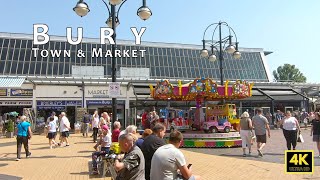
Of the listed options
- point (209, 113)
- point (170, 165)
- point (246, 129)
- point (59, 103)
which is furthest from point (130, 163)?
point (59, 103)

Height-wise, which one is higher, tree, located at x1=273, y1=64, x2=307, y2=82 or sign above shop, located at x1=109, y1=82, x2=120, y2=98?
tree, located at x1=273, y1=64, x2=307, y2=82

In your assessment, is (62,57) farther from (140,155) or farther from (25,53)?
(140,155)

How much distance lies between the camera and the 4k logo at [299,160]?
6.67 m

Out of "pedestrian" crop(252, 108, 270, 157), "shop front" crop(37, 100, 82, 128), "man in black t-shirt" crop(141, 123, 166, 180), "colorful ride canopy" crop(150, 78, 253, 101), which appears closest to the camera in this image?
"man in black t-shirt" crop(141, 123, 166, 180)

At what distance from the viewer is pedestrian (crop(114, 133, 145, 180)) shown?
4672 millimetres

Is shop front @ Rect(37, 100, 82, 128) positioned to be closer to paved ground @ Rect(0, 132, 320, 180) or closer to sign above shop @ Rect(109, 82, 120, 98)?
paved ground @ Rect(0, 132, 320, 180)

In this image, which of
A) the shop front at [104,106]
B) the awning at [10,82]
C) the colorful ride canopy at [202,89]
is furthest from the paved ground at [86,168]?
the shop front at [104,106]

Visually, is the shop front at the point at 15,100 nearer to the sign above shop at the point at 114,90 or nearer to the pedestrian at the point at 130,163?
the sign above shop at the point at 114,90

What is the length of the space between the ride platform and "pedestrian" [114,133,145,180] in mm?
12171

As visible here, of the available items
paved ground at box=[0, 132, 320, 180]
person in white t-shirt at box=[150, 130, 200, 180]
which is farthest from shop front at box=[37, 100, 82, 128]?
person in white t-shirt at box=[150, 130, 200, 180]

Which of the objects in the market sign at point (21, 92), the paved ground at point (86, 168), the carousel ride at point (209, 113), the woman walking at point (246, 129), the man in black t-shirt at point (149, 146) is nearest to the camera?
the man in black t-shirt at point (149, 146)

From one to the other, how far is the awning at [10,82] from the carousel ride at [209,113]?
14.1m

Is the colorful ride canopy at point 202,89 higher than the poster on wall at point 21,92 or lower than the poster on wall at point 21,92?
lower

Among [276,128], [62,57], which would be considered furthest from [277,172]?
[62,57]
